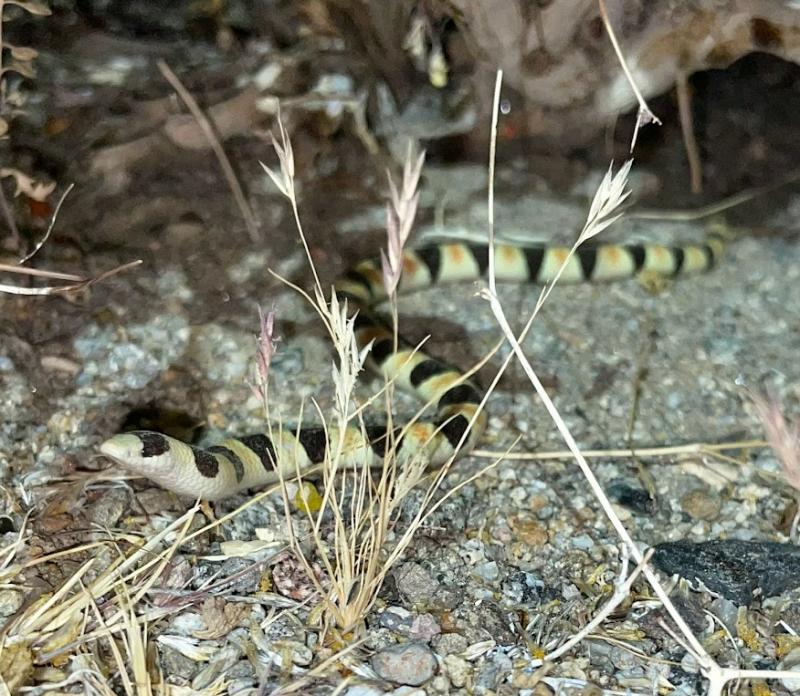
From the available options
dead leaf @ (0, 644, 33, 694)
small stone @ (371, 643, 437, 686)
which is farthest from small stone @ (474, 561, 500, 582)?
dead leaf @ (0, 644, 33, 694)

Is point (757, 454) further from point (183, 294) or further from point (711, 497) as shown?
point (183, 294)

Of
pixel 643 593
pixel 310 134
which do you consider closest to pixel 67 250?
pixel 310 134

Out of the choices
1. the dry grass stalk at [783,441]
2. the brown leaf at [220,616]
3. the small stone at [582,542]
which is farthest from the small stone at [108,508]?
the dry grass stalk at [783,441]

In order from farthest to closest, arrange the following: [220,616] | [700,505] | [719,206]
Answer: [719,206] < [700,505] < [220,616]

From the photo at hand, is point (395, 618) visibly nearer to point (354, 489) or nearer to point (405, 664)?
point (405, 664)

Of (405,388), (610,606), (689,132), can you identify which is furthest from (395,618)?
(689,132)

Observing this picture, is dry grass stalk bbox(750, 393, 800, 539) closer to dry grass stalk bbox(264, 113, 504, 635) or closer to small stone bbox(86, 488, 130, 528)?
dry grass stalk bbox(264, 113, 504, 635)
